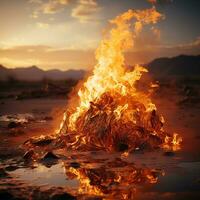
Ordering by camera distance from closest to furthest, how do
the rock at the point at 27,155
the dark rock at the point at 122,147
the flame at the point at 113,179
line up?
the flame at the point at 113,179, the rock at the point at 27,155, the dark rock at the point at 122,147

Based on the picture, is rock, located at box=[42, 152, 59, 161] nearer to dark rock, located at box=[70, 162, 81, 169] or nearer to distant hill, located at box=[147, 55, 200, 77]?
dark rock, located at box=[70, 162, 81, 169]

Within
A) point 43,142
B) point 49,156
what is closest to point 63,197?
point 49,156

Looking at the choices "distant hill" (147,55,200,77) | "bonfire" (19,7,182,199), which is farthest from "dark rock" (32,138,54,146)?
"distant hill" (147,55,200,77)

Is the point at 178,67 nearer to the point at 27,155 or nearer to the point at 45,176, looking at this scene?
the point at 27,155

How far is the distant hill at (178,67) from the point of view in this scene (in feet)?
571

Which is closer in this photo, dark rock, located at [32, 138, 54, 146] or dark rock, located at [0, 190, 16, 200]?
dark rock, located at [0, 190, 16, 200]

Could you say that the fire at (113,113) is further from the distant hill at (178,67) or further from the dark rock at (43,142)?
the distant hill at (178,67)

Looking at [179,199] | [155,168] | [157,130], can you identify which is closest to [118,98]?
[157,130]

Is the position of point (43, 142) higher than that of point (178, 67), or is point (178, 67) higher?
point (178, 67)

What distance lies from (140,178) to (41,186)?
8.14ft

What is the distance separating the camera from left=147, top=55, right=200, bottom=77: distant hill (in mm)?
174000

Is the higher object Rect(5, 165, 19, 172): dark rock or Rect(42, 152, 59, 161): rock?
Rect(42, 152, 59, 161): rock

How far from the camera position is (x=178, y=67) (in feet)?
601

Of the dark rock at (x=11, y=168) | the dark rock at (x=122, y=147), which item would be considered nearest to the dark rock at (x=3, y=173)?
the dark rock at (x=11, y=168)
